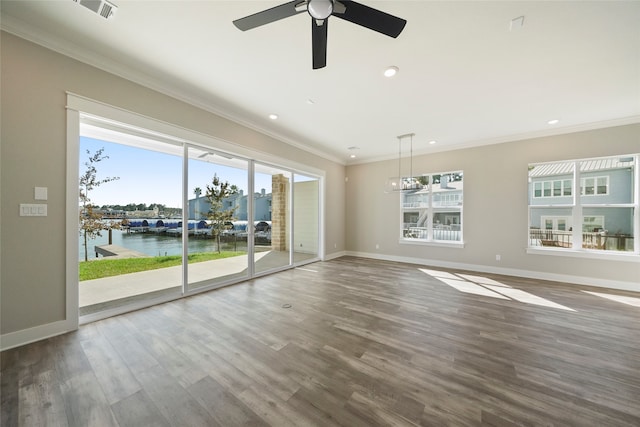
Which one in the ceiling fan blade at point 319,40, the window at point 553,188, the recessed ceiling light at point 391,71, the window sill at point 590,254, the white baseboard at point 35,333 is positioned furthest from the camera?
the window at point 553,188

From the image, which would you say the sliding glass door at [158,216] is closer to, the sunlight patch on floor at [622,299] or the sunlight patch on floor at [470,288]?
the sunlight patch on floor at [470,288]

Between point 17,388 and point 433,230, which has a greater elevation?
point 433,230

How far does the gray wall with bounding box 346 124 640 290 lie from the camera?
4195 millimetres

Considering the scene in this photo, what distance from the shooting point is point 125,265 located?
3578 mm

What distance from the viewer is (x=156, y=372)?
1.86 meters

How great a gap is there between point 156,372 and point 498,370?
2.84m

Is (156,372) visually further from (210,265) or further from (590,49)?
(590,49)

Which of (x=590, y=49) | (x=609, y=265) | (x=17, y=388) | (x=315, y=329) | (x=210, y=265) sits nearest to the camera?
(x=17, y=388)

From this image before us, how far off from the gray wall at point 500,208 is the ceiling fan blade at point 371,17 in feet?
15.8

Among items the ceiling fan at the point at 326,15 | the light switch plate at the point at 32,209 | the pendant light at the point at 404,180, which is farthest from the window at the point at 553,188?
the light switch plate at the point at 32,209

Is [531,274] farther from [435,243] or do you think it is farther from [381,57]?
[381,57]

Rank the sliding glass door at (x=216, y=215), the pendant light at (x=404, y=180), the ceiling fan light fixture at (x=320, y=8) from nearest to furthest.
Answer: the ceiling fan light fixture at (x=320, y=8)
the sliding glass door at (x=216, y=215)
the pendant light at (x=404, y=180)

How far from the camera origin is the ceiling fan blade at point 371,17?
156cm

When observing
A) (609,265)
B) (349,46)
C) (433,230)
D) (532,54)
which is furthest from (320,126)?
(609,265)
